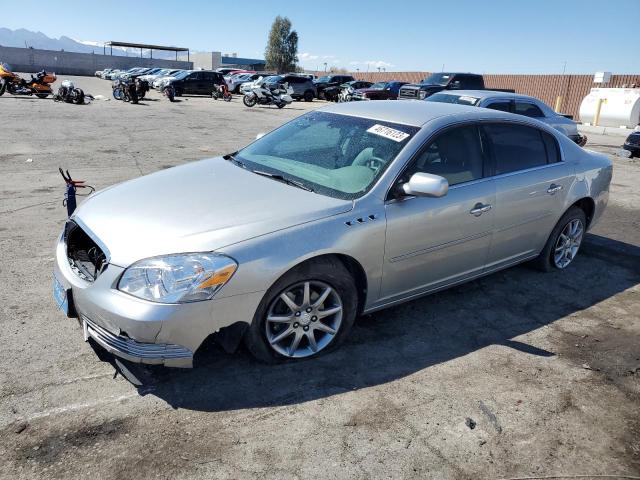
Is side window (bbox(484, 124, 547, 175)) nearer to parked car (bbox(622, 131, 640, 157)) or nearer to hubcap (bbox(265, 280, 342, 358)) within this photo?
hubcap (bbox(265, 280, 342, 358))

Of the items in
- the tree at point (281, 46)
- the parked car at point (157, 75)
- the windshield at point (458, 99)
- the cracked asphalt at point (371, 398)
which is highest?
the tree at point (281, 46)

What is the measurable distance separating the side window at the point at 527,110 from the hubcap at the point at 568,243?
17.8ft

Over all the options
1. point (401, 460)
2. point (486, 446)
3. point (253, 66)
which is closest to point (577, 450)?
point (486, 446)

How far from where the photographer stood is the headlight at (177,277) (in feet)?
9.00

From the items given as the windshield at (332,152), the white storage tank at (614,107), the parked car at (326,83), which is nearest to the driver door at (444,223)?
the windshield at (332,152)

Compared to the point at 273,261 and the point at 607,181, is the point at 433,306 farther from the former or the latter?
the point at 607,181

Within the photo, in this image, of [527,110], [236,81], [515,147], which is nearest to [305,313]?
[515,147]

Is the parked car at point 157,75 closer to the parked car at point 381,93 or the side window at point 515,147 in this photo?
the parked car at point 381,93

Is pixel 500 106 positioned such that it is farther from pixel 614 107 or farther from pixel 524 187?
pixel 614 107

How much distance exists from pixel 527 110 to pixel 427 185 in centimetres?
812

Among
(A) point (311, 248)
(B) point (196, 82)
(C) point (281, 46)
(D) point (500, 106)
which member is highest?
(C) point (281, 46)

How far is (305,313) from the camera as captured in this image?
324cm

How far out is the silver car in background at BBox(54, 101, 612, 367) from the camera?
2789 millimetres

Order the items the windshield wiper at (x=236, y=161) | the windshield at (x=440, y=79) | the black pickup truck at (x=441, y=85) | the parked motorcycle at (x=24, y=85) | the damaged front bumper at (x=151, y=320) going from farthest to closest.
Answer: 1. the parked motorcycle at (x=24, y=85)
2. the windshield at (x=440, y=79)
3. the black pickup truck at (x=441, y=85)
4. the windshield wiper at (x=236, y=161)
5. the damaged front bumper at (x=151, y=320)
